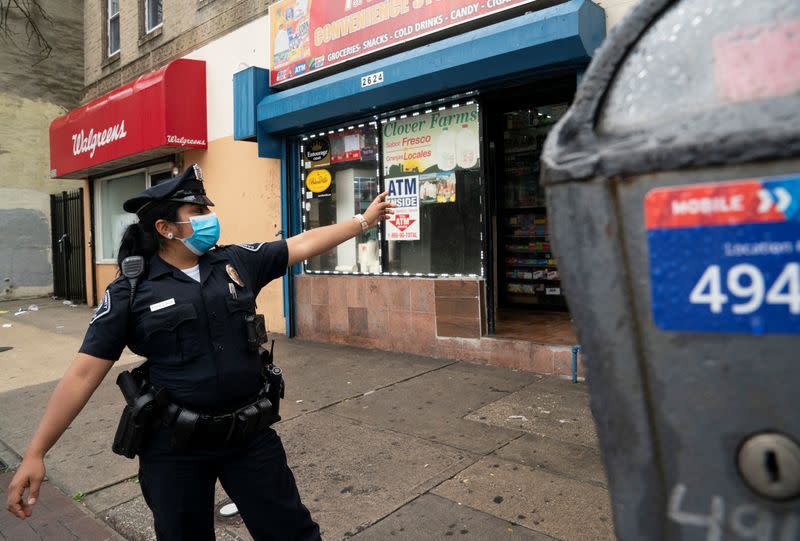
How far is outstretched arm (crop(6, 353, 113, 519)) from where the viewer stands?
203 cm

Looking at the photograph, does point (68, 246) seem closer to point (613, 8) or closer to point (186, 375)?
point (613, 8)

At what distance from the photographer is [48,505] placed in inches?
A: 138

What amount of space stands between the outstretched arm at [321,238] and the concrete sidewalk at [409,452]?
1443mm

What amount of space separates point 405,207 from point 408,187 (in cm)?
23

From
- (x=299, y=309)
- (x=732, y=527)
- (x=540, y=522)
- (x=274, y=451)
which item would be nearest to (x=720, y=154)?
(x=732, y=527)

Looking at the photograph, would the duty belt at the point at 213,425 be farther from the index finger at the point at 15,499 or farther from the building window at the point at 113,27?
the building window at the point at 113,27

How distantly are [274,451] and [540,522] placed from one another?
1482 mm

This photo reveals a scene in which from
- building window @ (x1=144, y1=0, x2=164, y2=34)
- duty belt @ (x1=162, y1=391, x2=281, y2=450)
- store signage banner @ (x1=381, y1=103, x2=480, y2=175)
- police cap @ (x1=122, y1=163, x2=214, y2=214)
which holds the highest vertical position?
building window @ (x1=144, y1=0, x2=164, y2=34)

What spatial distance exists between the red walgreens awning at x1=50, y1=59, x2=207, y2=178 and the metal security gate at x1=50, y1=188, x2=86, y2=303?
116 inches

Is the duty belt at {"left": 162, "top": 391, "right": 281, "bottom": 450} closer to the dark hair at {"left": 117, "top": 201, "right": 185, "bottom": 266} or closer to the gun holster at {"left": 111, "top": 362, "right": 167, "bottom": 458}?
the gun holster at {"left": 111, "top": 362, "right": 167, "bottom": 458}

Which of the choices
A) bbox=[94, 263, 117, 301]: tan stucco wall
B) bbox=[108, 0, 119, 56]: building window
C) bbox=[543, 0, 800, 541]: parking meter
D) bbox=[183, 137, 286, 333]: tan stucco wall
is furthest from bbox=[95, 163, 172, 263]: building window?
bbox=[543, 0, 800, 541]: parking meter

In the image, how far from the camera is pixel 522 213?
8336 millimetres

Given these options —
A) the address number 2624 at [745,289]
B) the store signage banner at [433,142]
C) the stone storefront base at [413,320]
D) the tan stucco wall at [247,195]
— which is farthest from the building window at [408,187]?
the address number 2624 at [745,289]

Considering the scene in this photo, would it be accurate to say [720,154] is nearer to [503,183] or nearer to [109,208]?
[503,183]
